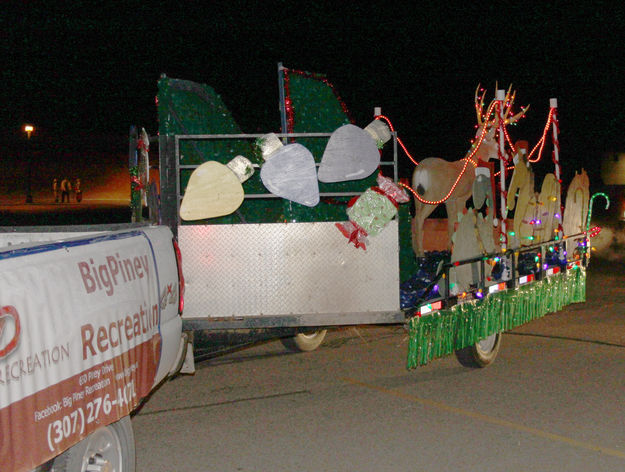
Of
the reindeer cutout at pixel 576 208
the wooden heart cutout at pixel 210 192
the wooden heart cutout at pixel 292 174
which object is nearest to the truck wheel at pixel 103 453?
the wooden heart cutout at pixel 210 192

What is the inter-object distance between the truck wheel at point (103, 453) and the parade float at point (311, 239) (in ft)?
6.13

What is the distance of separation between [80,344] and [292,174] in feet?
10.7

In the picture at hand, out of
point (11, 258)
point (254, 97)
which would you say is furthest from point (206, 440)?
point (254, 97)

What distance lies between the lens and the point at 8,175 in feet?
155

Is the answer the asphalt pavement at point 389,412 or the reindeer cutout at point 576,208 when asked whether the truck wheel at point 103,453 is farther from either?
the reindeer cutout at point 576,208

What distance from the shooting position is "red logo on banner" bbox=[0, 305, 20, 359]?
10.2 feet

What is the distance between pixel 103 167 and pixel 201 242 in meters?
44.5

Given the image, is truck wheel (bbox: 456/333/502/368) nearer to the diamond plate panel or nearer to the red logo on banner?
the diamond plate panel

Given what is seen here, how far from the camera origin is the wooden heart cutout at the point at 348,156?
266 inches

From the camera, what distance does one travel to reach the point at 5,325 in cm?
314

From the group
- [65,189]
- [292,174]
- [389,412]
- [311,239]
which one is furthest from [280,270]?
[65,189]

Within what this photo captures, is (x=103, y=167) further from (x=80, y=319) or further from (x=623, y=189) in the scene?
(x=80, y=319)

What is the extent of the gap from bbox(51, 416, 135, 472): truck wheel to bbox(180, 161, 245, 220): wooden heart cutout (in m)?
2.42

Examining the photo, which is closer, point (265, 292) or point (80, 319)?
point (80, 319)
